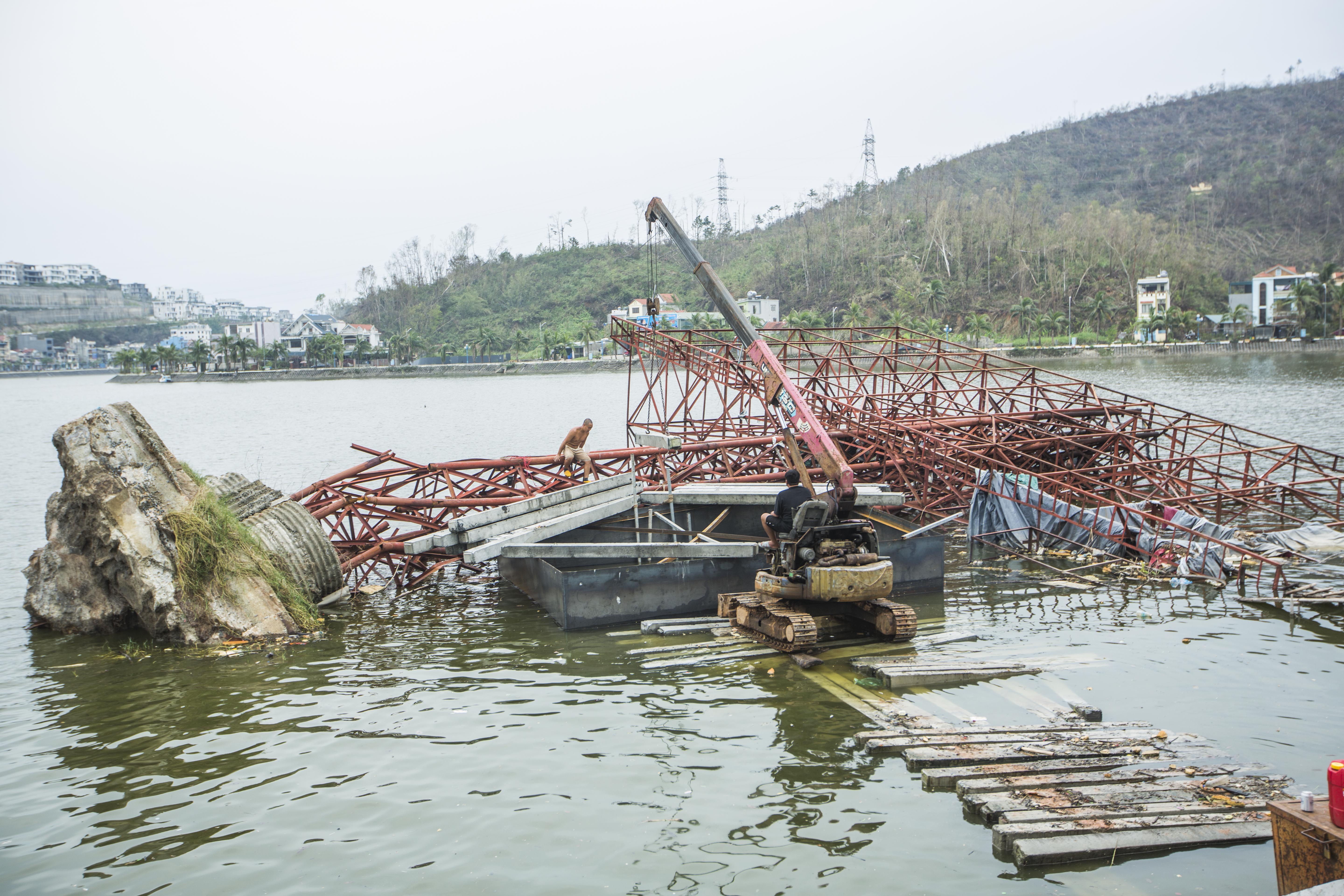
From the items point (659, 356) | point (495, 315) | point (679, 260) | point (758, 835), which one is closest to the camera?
point (758, 835)

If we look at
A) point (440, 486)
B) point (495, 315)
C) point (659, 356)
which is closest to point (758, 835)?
point (659, 356)

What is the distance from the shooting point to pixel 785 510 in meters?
12.1

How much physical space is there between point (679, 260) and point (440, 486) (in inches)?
5890

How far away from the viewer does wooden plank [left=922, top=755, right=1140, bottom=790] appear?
7.57 metres

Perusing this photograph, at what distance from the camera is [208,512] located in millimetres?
13023

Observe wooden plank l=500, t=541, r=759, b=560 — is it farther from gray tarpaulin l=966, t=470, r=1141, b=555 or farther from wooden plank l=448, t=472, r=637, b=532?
gray tarpaulin l=966, t=470, r=1141, b=555

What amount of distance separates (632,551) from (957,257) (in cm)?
13049

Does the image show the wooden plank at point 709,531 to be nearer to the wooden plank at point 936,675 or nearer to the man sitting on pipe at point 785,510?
the man sitting on pipe at point 785,510

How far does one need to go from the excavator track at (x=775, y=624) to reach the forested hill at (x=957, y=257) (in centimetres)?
9622

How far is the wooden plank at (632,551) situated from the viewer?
13531mm

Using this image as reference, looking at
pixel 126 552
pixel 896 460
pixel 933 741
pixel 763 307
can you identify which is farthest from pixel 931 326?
pixel 933 741

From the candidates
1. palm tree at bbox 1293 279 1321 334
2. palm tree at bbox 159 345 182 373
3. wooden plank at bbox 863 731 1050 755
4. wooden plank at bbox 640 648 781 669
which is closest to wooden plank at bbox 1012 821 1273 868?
wooden plank at bbox 863 731 1050 755

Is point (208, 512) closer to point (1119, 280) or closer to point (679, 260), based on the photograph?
point (1119, 280)

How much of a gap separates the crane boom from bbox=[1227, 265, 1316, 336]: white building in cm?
11209
